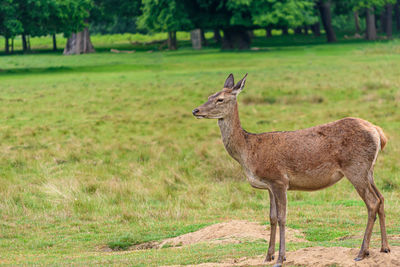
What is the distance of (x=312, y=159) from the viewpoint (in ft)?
28.6

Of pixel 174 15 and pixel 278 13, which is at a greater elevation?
pixel 174 15

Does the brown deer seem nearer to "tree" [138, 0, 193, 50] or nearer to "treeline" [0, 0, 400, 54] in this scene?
"treeline" [0, 0, 400, 54]

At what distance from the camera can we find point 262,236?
1177cm

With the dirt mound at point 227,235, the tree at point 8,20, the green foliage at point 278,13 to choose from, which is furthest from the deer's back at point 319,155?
the green foliage at point 278,13

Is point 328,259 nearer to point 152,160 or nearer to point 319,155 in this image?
point 319,155

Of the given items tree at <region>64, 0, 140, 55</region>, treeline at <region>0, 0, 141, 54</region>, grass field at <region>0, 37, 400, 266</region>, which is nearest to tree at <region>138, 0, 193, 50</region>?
treeline at <region>0, 0, 141, 54</region>

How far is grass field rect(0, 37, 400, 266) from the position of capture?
518 inches

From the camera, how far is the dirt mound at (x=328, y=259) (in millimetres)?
8523

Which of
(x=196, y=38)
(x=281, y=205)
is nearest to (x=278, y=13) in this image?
(x=196, y=38)

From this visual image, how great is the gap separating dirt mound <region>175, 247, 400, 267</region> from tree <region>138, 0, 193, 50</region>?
52.9 metres

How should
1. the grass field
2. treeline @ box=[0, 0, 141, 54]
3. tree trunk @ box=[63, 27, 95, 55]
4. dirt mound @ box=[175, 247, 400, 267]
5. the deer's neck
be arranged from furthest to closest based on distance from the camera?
tree trunk @ box=[63, 27, 95, 55], treeline @ box=[0, 0, 141, 54], the grass field, the deer's neck, dirt mound @ box=[175, 247, 400, 267]

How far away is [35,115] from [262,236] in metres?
20.3

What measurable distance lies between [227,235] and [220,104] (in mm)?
3749

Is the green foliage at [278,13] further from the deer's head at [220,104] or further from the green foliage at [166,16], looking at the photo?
the deer's head at [220,104]
